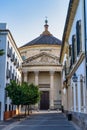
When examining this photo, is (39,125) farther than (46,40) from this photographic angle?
No

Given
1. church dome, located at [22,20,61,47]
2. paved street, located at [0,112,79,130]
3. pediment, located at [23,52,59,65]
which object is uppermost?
church dome, located at [22,20,61,47]

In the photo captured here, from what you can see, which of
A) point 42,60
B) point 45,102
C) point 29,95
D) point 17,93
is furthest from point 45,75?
point 17,93

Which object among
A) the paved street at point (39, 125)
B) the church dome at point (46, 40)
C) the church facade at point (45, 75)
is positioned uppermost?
the church dome at point (46, 40)

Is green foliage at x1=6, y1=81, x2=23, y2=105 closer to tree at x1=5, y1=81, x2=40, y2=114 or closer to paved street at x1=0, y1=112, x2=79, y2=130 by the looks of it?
tree at x1=5, y1=81, x2=40, y2=114

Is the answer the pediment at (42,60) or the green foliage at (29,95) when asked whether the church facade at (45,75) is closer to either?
the pediment at (42,60)

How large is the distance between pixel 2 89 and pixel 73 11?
1275cm

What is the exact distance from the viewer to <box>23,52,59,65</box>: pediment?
2372 inches

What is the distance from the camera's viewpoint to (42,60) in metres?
60.5

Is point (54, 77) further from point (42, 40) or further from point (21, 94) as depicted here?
point (21, 94)

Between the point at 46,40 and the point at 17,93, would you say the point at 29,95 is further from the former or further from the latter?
the point at 46,40

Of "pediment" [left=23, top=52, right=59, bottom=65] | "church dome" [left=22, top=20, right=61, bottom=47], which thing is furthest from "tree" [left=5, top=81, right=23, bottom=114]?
"church dome" [left=22, top=20, right=61, bottom=47]

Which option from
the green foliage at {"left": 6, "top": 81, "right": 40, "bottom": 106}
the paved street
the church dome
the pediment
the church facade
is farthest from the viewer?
the church dome

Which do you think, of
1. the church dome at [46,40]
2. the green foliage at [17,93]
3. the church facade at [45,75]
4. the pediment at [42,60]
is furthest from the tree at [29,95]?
the church dome at [46,40]

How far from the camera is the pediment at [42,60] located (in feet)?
198
